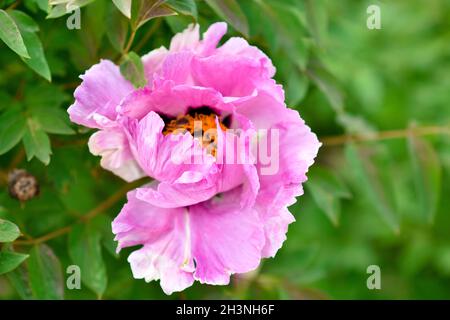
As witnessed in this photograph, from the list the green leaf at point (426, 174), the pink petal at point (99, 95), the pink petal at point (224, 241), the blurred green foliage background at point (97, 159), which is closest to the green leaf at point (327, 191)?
the blurred green foliage background at point (97, 159)

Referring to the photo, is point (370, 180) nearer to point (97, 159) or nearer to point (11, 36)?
point (97, 159)

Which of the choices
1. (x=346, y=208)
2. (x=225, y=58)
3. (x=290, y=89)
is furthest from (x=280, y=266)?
(x=346, y=208)

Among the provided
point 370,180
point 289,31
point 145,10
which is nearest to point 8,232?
point 145,10

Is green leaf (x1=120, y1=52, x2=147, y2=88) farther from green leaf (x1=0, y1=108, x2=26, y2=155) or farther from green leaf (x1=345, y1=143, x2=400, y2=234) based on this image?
green leaf (x1=345, y1=143, x2=400, y2=234)

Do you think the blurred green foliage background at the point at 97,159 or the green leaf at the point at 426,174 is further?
the green leaf at the point at 426,174

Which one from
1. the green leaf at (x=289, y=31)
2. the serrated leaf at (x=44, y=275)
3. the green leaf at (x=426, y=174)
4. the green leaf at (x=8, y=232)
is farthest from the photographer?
the green leaf at (x=426, y=174)

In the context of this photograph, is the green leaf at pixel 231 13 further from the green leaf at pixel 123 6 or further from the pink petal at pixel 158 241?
the pink petal at pixel 158 241

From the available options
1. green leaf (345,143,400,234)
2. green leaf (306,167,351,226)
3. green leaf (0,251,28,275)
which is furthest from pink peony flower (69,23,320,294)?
green leaf (345,143,400,234)
